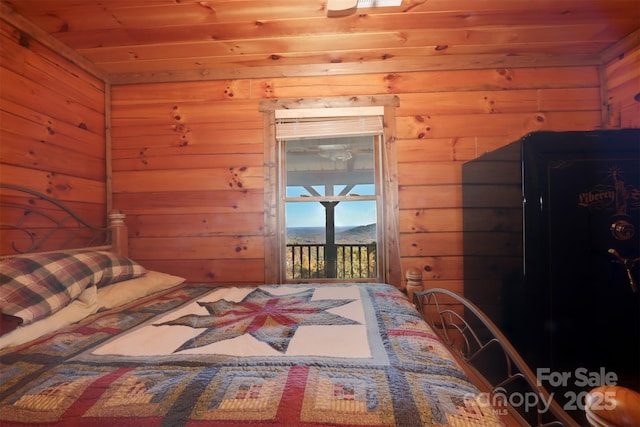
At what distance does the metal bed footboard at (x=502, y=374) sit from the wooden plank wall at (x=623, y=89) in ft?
5.86

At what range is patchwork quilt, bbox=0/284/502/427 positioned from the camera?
0.60 metres

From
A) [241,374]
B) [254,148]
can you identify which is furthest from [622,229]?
[254,148]

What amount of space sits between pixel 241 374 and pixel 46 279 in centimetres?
111

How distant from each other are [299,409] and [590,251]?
1443 millimetres

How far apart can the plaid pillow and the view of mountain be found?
1.31 m

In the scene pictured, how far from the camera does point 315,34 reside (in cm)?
193

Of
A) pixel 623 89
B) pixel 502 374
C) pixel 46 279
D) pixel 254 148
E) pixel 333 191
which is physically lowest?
pixel 502 374

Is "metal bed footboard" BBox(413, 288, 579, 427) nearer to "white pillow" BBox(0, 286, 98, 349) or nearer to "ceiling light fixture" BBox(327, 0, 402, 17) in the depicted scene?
"white pillow" BBox(0, 286, 98, 349)

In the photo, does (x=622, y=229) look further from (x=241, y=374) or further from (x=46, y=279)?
(x=46, y=279)

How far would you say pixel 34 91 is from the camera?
1773 mm

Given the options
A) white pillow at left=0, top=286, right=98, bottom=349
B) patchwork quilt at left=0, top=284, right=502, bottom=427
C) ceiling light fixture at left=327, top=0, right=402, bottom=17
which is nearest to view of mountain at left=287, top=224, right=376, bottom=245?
patchwork quilt at left=0, top=284, right=502, bottom=427

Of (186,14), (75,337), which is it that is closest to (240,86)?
(186,14)

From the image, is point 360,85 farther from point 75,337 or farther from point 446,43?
point 75,337

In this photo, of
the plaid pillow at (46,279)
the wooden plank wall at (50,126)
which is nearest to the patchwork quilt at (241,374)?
the plaid pillow at (46,279)
